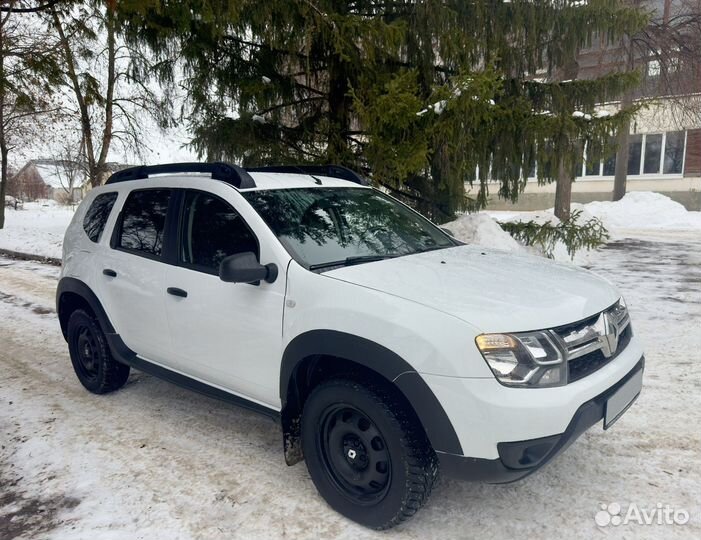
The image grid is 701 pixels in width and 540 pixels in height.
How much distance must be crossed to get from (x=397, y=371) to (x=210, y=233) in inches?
66.8

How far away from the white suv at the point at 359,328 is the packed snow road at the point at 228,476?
0.33 m

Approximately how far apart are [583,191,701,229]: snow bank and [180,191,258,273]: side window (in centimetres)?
1838

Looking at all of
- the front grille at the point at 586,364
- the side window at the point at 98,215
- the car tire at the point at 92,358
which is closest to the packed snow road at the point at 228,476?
the car tire at the point at 92,358

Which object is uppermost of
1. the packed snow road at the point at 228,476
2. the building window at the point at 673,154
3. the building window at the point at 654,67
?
the building window at the point at 654,67

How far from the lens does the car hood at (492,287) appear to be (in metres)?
2.57

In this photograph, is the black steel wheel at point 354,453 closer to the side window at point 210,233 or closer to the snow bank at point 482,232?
the side window at point 210,233

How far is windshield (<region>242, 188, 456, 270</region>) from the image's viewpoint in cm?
332

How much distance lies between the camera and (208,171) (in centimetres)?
385

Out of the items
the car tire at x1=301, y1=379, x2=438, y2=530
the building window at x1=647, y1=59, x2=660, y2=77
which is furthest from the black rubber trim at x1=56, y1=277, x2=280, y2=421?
the building window at x1=647, y1=59, x2=660, y2=77

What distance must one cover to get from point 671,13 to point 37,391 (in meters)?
21.1

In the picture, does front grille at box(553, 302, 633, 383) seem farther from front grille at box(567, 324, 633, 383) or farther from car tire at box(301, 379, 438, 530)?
car tire at box(301, 379, 438, 530)

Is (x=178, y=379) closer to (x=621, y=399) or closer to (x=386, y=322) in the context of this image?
(x=386, y=322)

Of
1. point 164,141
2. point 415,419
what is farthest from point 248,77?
point 164,141

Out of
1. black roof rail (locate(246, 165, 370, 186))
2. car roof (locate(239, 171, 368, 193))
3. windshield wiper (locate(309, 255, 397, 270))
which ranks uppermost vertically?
black roof rail (locate(246, 165, 370, 186))
